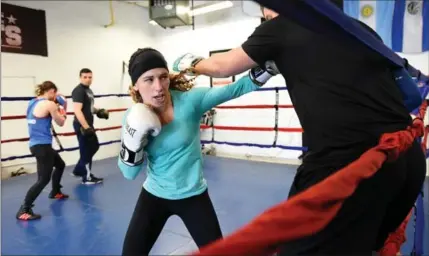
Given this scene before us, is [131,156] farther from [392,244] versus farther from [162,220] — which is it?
[392,244]

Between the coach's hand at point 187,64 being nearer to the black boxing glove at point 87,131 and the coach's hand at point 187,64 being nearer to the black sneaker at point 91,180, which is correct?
the black boxing glove at point 87,131

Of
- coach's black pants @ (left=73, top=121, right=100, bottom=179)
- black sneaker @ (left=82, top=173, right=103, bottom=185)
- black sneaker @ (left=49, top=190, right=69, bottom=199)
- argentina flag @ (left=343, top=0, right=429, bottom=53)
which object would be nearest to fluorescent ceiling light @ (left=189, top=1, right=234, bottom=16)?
argentina flag @ (left=343, top=0, right=429, bottom=53)

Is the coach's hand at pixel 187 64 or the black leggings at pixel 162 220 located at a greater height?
the coach's hand at pixel 187 64

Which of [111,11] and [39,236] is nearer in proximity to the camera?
[39,236]

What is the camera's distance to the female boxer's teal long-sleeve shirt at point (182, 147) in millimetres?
1335

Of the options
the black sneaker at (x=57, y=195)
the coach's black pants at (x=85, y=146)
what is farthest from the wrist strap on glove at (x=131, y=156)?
the coach's black pants at (x=85, y=146)

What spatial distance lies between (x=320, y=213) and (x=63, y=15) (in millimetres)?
5873

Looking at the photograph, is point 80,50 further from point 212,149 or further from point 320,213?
point 320,213

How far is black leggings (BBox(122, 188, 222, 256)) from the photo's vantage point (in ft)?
4.26

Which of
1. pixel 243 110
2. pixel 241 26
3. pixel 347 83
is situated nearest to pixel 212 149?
pixel 243 110

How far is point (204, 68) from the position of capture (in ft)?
3.50

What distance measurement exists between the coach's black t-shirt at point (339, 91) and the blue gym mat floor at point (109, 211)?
56.2 inches

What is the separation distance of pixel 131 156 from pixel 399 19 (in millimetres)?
3521

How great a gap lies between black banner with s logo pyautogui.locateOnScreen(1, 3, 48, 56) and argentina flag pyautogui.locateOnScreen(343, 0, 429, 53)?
4.31 metres
